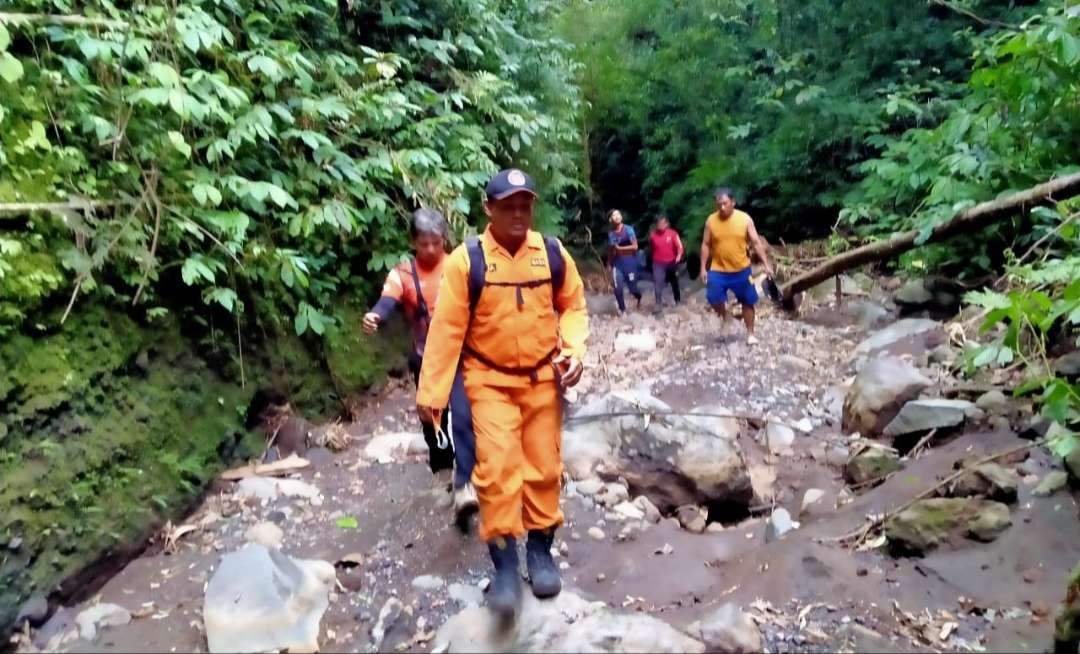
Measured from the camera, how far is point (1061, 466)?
12.8 ft

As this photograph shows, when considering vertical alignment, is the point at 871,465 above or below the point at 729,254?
below

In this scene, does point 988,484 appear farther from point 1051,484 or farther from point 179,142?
point 179,142

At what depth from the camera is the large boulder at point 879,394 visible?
559 centimetres

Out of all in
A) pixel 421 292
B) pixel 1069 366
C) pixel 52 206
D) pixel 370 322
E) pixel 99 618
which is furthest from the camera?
pixel 1069 366

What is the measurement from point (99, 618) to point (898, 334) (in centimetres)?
763

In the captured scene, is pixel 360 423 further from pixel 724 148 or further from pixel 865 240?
pixel 724 148

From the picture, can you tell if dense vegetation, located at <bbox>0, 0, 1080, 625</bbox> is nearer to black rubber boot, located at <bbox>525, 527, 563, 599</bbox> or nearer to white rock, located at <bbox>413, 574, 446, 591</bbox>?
white rock, located at <bbox>413, 574, 446, 591</bbox>

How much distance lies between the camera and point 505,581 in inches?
125

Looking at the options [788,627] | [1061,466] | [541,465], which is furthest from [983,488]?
[541,465]

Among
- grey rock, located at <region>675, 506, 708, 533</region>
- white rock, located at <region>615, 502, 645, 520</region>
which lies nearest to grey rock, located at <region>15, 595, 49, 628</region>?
white rock, located at <region>615, 502, 645, 520</region>

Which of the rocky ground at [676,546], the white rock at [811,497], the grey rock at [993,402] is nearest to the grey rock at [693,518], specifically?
the rocky ground at [676,546]

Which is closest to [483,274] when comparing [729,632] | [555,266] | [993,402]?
[555,266]

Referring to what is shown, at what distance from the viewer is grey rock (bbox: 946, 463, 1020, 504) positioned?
12.4 ft

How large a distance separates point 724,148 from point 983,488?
1259 cm
